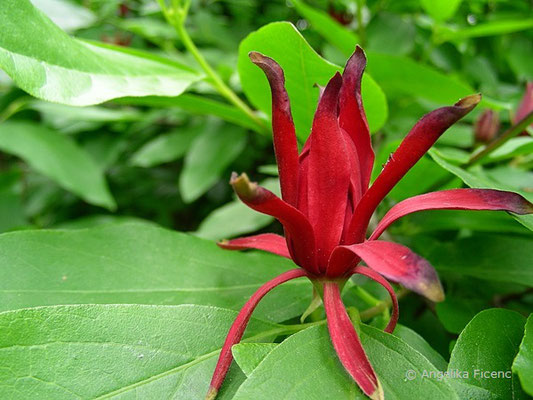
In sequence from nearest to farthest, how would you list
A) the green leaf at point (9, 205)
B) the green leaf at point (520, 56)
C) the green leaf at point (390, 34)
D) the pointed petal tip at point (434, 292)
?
the pointed petal tip at point (434, 292)
the green leaf at point (390, 34)
the green leaf at point (520, 56)
the green leaf at point (9, 205)

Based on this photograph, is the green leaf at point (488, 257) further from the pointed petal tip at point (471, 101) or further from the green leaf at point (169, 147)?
the green leaf at point (169, 147)

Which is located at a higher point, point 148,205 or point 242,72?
point 242,72

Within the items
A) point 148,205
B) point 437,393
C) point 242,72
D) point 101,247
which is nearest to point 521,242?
point 437,393

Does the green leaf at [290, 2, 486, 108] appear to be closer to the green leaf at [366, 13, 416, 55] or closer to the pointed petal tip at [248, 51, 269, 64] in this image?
the green leaf at [366, 13, 416, 55]

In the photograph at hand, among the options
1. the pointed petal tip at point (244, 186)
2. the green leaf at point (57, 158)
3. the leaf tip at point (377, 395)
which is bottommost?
the green leaf at point (57, 158)

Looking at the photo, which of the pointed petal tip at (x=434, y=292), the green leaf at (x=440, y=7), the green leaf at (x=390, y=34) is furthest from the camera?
the green leaf at (x=390, y=34)

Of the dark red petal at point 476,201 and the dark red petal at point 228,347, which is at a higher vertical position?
the dark red petal at point 476,201

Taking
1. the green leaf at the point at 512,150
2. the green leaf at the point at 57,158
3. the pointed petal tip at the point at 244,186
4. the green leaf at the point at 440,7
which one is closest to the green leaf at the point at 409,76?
the green leaf at the point at 512,150

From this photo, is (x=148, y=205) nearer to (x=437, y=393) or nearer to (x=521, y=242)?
(x=521, y=242)
